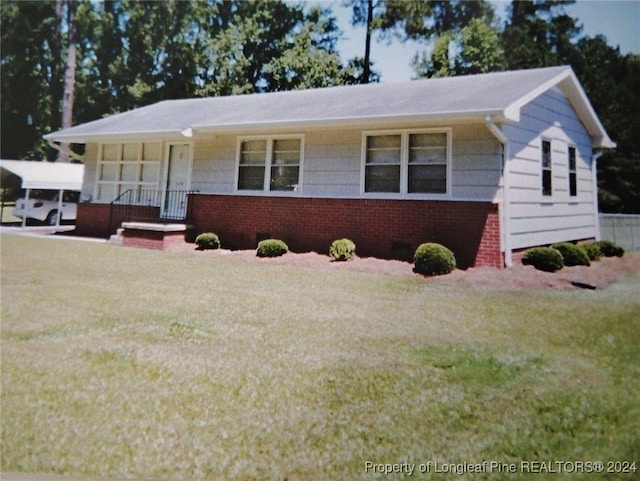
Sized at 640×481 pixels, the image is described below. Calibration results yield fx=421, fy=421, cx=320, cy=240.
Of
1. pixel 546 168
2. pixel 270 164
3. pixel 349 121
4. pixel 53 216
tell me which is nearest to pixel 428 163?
pixel 349 121

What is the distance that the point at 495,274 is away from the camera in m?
4.47

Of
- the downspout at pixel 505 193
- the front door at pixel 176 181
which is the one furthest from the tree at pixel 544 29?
the front door at pixel 176 181

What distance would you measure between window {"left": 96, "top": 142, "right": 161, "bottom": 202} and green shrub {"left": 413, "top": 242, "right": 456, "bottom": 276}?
26.2ft

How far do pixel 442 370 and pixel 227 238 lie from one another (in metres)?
7.60

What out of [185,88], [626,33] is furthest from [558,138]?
[185,88]

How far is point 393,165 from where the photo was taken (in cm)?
798

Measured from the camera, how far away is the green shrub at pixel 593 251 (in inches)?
140

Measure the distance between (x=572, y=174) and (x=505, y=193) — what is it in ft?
7.28

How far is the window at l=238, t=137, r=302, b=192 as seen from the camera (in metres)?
9.10

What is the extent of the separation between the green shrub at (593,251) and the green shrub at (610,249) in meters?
0.04

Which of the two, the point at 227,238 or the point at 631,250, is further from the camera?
the point at 227,238

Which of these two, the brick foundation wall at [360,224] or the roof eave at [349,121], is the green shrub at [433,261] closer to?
the brick foundation wall at [360,224]

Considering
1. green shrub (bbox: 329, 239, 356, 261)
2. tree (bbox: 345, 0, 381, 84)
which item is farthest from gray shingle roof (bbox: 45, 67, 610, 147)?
green shrub (bbox: 329, 239, 356, 261)

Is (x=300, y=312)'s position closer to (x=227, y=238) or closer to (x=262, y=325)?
(x=262, y=325)
